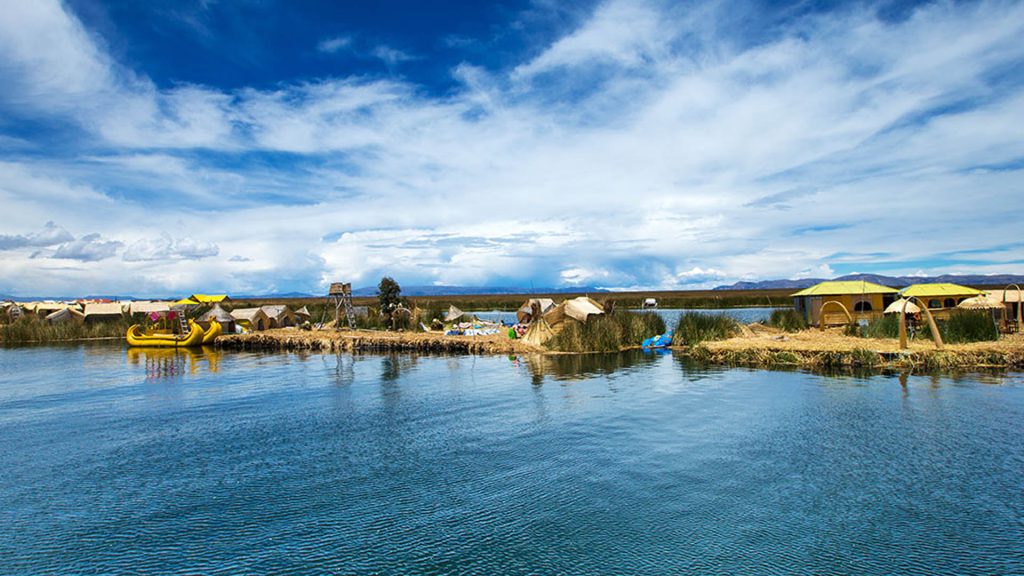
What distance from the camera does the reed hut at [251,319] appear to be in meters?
44.1

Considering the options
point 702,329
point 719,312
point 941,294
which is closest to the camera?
point 702,329

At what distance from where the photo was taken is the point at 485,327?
39781 millimetres

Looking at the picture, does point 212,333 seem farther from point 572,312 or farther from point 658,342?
point 658,342

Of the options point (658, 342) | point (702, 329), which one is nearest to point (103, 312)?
point (658, 342)

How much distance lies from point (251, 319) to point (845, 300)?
1441 inches

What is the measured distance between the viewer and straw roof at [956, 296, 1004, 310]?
29.7m

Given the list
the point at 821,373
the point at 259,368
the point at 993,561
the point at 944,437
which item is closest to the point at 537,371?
the point at 821,373

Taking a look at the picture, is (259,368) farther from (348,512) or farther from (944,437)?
(944,437)

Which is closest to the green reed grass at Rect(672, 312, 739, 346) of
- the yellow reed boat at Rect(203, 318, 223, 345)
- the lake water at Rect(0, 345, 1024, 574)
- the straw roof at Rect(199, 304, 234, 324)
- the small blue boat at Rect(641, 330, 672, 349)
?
the small blue boat at Rect(641, 330, 672, 349)

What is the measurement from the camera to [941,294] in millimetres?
33094

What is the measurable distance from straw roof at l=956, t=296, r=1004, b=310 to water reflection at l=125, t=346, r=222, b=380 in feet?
110

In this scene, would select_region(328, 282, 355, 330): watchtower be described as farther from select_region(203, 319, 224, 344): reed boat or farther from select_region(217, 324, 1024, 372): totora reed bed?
select_region(203, 319, 224, 344): reed boat

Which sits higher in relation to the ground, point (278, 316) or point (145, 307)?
point (145, 307)

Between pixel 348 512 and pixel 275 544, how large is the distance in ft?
4.09
